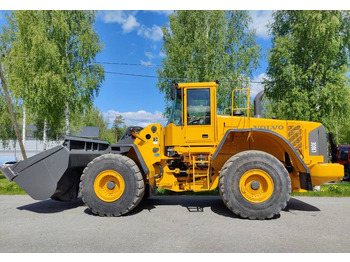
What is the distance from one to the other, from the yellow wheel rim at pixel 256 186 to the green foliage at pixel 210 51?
30.8 ft

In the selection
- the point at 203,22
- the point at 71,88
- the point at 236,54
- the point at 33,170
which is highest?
the point at 203,22

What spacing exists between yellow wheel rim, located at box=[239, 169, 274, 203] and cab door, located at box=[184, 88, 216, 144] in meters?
1.04

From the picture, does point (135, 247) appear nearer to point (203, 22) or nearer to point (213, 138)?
point (213, 138)

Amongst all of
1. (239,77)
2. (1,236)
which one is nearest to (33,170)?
(1,236)

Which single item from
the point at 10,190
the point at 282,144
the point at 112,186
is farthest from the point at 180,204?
the point at 10,190

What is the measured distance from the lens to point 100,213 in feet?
15.5

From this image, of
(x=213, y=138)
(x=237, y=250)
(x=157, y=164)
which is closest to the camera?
(x=237, y=250)

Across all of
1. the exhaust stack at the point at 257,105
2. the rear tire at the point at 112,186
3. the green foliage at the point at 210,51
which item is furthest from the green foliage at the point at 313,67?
the rear tire at the point at 112,186

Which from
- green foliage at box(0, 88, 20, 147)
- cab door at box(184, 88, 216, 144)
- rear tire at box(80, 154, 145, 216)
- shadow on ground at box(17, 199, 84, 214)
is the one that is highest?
green foliage at box(0, 88, 20, 147)

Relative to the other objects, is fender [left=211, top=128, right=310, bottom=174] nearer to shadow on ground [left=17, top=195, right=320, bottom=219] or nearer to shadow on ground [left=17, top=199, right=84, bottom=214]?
shadow on ground [left=17, top=195, right=320, bottom=219]

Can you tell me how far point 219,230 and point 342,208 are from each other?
338 centimetres

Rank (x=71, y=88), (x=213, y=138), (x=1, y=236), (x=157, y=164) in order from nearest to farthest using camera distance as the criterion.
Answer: (x=1, y=236), (x=213, y=138), (x=157, y=164), (x=71, y=88)

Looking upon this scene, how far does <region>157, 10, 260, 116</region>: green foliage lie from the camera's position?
46.2 ft

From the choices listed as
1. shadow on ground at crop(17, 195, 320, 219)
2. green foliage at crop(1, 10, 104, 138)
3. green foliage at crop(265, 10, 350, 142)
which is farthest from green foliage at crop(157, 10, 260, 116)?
shadow on ground at crop(17, 195, 320, 219)
